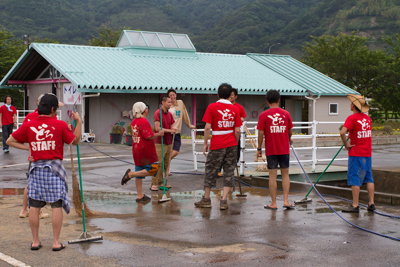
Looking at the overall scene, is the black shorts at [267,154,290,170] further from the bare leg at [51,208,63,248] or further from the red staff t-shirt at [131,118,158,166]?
the bare leg at [51,208,63,248]

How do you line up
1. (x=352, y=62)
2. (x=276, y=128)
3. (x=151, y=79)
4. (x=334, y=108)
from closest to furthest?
(x=276, y=128) → (x=151, y=79) → (x=334, y=108) → (x=352, y=62)

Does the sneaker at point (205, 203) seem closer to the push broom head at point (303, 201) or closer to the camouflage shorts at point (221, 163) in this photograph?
the camouflage shorts at point (221, 163)

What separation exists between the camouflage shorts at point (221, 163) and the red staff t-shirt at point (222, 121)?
0.32ft

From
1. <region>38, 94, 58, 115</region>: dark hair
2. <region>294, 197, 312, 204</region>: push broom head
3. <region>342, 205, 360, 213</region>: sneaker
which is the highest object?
<region>38, 94, 58, 115</region>: dark hair

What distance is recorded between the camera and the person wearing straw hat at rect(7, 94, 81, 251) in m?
5.62

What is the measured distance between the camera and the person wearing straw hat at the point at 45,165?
5.62 m

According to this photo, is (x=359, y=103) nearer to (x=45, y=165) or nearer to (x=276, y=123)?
(x=276, y=123)

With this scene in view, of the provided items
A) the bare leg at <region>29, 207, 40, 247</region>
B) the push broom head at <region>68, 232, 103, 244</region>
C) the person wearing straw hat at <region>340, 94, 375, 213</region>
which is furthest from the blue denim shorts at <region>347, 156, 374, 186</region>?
the bare leg at <region>29, 207, 40, 247</region>

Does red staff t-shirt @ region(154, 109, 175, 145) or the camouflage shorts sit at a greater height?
red staff t-shirt @ region(154, 109, 175, 145)

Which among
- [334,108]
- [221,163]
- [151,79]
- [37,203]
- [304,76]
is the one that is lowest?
[37,203]

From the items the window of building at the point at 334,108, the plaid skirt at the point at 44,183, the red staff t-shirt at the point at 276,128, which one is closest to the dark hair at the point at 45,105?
the plaid skirt at the point at 44,183

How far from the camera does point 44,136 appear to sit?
18.4 ft

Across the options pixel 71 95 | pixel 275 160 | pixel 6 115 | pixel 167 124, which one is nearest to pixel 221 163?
pixel 275 160

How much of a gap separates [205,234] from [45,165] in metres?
2.20
